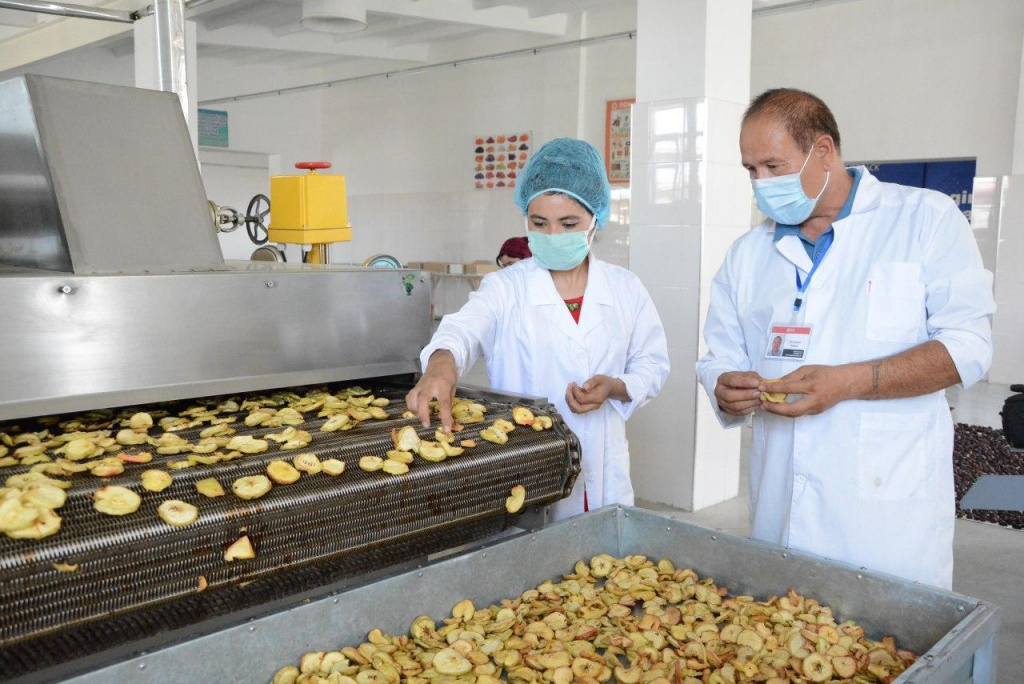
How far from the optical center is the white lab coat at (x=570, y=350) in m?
2.12

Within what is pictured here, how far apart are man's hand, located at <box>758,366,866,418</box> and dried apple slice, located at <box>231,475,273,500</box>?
0.98 metres

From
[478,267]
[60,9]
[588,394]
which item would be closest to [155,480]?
[588,394]

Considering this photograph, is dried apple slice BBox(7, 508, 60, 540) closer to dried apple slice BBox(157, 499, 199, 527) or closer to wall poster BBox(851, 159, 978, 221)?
dried apple slice BBox(157, 499, 199, 527)

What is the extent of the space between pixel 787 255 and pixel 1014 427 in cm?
106

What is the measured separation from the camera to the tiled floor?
9.59ft

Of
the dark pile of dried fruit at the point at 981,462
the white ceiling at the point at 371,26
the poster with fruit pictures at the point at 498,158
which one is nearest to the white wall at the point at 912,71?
the white ceiling at the point at 371,26

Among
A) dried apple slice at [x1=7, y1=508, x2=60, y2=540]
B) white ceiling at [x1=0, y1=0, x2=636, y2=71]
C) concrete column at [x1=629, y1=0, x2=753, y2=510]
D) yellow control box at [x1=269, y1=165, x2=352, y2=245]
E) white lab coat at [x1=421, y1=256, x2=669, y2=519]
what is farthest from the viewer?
white ceiling at [x1=0, y1=0, x2=636, y2=71]

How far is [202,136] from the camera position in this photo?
39.3 ft

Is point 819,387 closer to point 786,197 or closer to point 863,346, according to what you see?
point 863,346

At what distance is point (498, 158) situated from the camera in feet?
34.0

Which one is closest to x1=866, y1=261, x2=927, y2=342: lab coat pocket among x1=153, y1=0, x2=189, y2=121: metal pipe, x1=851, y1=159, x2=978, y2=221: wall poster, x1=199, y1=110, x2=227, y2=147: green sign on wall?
x1=153, y1=0, x2=189, y2=121: metal pipe

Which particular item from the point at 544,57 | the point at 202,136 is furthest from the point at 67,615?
the point at 202,136

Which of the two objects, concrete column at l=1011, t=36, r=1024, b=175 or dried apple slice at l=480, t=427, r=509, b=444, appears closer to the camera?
dried apple slice at l=480, t=427, r=509, b=444

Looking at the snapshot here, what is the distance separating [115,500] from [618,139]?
841cm
